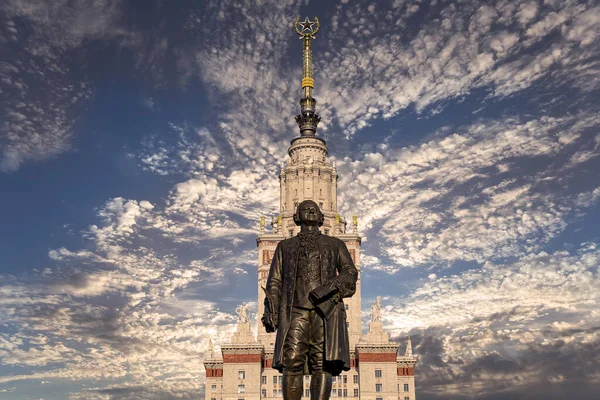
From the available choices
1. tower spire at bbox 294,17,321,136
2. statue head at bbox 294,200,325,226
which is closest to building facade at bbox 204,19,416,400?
tower spire at bbox 294,17,321,136

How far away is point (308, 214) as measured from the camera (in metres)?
17.1

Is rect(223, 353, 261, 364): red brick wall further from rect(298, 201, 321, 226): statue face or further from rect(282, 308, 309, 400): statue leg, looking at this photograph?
rect(282, 308, 309, 400): statue leg

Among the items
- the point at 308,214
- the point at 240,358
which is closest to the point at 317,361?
the point at 308,214

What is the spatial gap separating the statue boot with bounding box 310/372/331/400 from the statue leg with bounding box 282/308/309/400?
1.02 ft

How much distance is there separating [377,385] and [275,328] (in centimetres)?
8632

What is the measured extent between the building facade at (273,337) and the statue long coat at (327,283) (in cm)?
8008

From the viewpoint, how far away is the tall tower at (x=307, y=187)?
350 feet

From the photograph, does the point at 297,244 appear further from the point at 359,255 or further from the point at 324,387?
the point at 359,255

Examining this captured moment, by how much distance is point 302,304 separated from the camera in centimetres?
1595

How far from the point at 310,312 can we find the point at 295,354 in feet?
3.57

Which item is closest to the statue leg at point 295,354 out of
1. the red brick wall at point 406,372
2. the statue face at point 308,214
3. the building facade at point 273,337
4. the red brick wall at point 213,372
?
the statue face at point 308,214

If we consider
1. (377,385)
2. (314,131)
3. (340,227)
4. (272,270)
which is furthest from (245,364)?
(272,270)

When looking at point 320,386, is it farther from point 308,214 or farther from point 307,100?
point 307,100

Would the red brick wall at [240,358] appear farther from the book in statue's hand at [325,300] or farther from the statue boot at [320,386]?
the book in statue's hand at [325,300]
